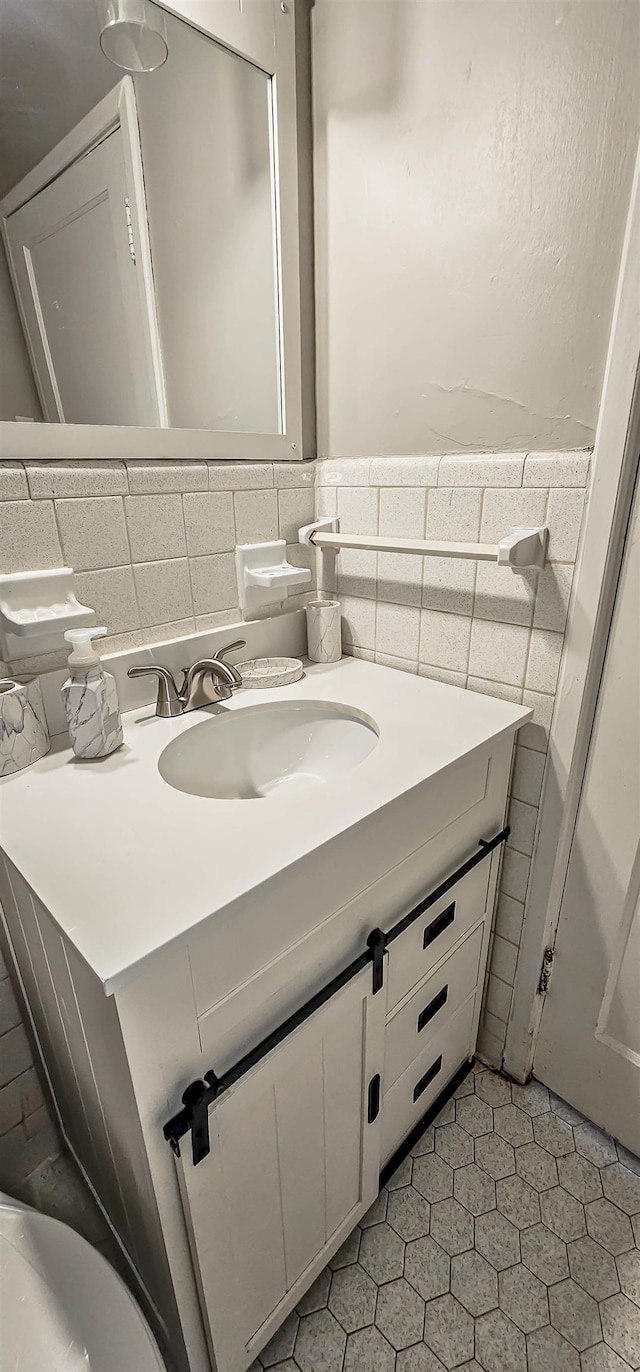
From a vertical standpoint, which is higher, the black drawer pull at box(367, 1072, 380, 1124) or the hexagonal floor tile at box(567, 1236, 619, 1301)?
the black drawer pull at box(367, 1072, 380, 1124)

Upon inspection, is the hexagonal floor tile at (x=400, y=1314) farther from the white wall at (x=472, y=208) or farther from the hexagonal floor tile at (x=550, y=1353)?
the white wall at (x=472, y=208)

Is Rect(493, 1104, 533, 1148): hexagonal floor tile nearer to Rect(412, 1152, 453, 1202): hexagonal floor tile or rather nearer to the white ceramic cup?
Rect(412, 1152, 453, 1202): hexagonal floor tile

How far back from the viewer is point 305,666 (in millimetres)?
1140

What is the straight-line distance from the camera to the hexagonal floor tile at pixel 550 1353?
801 mm

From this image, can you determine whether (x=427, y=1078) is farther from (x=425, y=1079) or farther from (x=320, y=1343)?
(x=320, y=1343)

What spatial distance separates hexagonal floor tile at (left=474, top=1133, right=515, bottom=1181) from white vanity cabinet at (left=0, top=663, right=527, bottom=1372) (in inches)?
7.7

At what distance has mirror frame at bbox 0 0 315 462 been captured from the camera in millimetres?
798

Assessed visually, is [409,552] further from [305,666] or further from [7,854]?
[7,854]

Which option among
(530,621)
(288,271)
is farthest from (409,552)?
(288,271)

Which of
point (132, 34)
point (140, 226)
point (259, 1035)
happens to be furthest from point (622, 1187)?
point (132, 34)

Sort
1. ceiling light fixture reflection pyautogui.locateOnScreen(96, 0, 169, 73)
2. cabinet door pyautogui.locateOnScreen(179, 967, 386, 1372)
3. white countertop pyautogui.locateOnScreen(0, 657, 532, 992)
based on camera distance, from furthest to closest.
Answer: ceiling light fixture reflection pyautogui.locateOnScreen(96, 0, 169, 73)
cabinet door pyautogui.locateOnScreen(179, 967, 386, 1372)
white countertop pyautogui.locateOnScreen(0, 657, 532, 992)

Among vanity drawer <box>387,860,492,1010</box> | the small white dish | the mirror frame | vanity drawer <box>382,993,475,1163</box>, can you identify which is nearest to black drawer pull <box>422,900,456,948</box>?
vanity drawer <box>387,860,492,1010</box>

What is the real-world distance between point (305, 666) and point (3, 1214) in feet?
2.92

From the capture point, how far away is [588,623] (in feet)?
2.73
